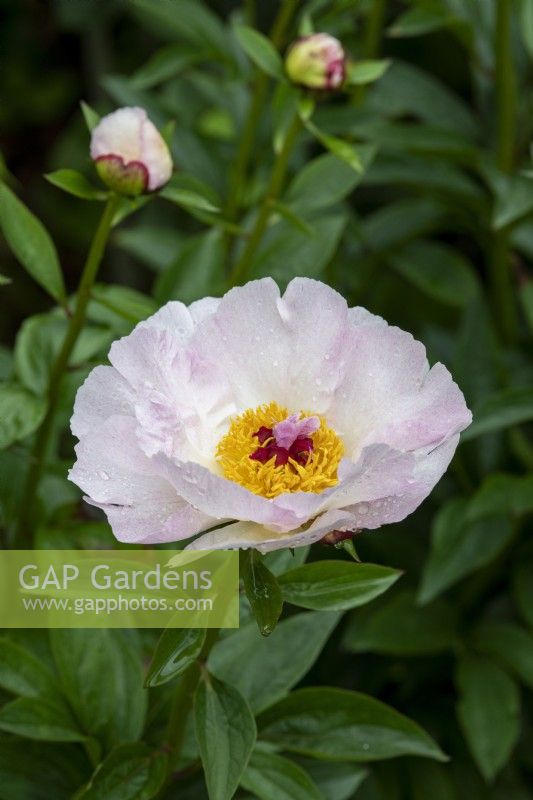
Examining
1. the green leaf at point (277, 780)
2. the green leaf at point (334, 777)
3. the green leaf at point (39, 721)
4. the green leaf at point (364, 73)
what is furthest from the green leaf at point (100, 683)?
the green leaf at point (364, 73)

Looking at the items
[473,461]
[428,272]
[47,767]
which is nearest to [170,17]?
[428,272]

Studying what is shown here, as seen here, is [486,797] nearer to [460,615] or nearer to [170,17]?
[460,615]

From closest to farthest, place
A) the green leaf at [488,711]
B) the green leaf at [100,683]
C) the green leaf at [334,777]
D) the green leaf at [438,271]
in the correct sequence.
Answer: the green leaf at [100,683]
the green leaf at [334,777]
the green leaf at [488,711]
the green leaf at [438,271]

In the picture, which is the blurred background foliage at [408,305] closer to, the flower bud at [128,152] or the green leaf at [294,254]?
the green leaf at [294,254]

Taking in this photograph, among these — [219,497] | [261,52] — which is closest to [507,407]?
[261,52]

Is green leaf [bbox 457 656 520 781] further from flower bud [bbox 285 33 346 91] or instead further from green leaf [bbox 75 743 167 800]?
flower bud [bbox 285 33 346 91]
